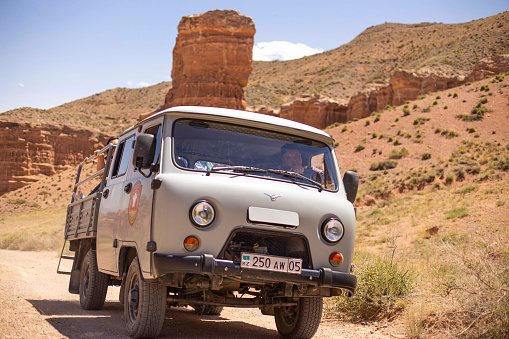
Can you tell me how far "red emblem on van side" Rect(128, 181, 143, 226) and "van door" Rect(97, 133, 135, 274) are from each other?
511mm

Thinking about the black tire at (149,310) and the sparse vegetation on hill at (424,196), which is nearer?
the black tire at (149,310)

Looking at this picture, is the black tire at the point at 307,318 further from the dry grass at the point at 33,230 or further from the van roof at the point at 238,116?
the dry grass at the point at 33,230

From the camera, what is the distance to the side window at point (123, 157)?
721 cm

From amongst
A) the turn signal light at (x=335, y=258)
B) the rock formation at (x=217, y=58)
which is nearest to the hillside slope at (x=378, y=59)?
the rock formation at (x=217, y=58)

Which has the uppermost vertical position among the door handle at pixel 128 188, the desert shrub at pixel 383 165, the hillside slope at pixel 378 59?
the hillside slope at pixel 378 59

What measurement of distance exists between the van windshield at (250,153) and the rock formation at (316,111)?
183 feet

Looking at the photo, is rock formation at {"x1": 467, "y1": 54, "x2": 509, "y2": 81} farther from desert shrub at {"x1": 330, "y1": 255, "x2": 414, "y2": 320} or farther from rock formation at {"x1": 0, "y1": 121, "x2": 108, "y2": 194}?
desert shrub at {"x1": 330, "y1": 255, "x2": 414, "y2": 320}

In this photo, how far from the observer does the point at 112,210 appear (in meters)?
Answer: 6.94

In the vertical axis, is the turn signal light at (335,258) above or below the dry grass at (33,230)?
above

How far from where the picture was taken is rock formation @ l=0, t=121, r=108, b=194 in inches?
2253

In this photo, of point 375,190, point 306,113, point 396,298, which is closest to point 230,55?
point 306,113

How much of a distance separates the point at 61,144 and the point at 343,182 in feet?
194

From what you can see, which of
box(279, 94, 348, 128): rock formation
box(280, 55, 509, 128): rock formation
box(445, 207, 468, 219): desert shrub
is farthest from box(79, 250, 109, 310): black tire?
box(279, 94, 348, 128): rock formation

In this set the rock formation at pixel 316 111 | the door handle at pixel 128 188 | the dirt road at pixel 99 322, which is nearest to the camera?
the dirt road at pixel 99 322
